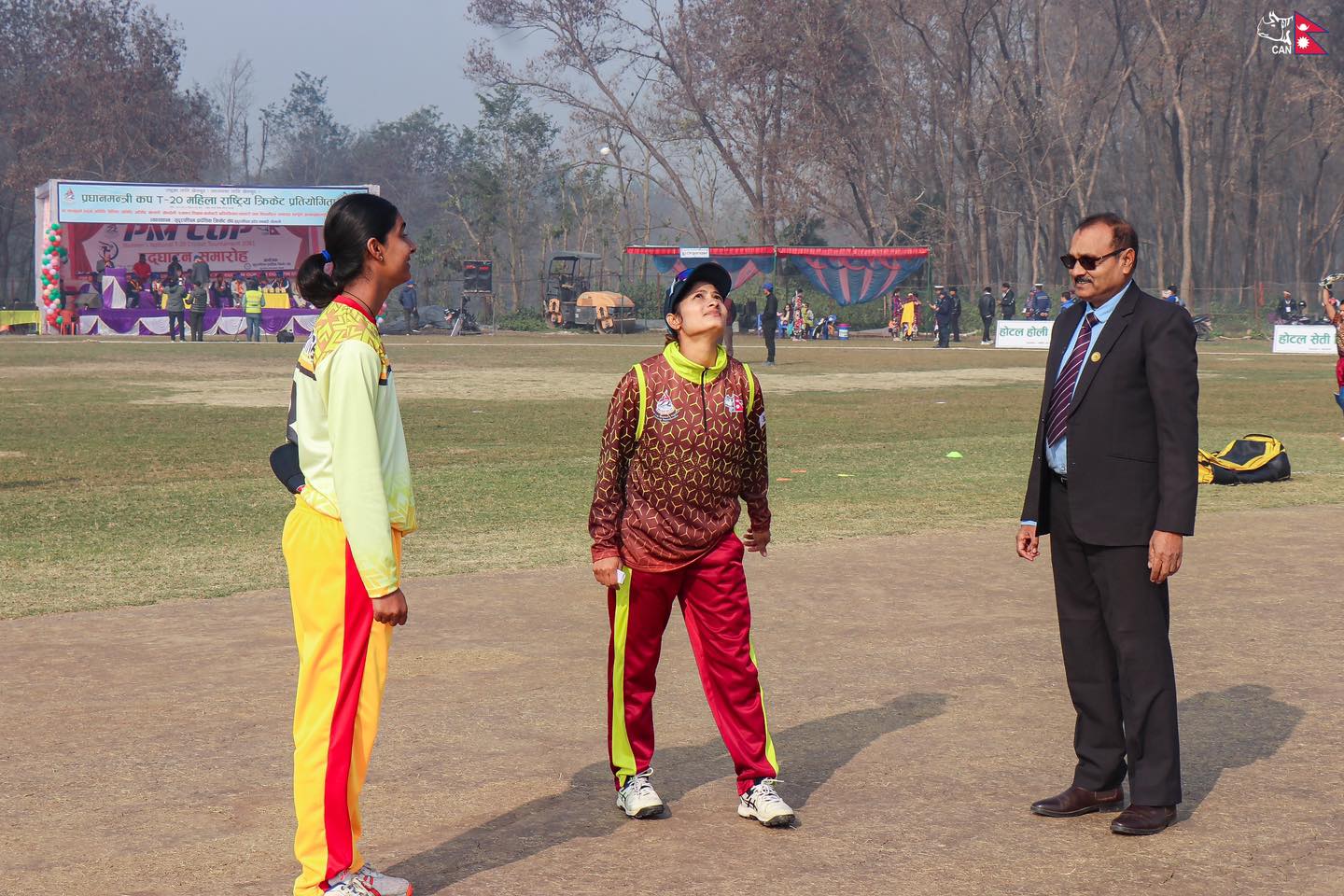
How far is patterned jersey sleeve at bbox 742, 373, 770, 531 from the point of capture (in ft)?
15.6

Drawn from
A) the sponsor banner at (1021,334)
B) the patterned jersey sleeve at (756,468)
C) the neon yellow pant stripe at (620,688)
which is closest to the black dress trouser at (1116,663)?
the patterned jersey sleeve at (756,468)

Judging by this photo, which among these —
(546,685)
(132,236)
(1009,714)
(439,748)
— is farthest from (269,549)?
(132,236)

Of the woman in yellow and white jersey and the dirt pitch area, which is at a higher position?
the woman in yellow and white jersey

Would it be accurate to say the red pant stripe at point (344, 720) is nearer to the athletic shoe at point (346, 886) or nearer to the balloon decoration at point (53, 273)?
the athletic shoe at point (346, 886)

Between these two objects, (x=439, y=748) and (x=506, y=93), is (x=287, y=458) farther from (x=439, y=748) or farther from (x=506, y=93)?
(x=506, y=93)

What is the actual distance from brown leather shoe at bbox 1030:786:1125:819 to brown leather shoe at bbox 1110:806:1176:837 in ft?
0.52

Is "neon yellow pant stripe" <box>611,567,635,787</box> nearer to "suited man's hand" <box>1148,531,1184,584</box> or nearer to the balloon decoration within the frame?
"suited man's hand" <box>1148,531,1184,584</box>

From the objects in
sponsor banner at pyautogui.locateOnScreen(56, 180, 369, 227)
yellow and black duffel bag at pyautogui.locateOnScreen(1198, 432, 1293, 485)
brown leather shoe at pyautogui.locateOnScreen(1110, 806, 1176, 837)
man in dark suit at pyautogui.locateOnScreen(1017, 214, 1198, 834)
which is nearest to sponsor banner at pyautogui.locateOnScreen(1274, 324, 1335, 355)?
sponsor banner at pyautogui.locateOnScreen(56, 180, 369, 227)

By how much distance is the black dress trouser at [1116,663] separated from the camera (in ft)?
15.0

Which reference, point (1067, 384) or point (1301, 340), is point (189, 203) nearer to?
point (1301, 340)

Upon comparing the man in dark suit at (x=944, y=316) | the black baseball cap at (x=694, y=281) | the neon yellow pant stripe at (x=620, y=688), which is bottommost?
the neon yellow pant stripe at (x=620, y=688)

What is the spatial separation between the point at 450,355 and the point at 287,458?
3477 centimetres

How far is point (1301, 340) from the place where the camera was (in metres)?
42.8

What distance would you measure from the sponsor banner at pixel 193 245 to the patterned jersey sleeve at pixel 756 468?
47.4 metres
